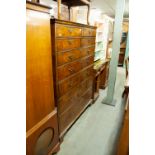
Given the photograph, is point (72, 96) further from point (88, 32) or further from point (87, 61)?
point (88, 32)

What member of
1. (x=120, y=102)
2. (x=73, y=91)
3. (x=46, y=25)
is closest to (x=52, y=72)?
(x=46, y=25)

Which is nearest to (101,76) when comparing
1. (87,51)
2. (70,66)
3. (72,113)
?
(87,51)

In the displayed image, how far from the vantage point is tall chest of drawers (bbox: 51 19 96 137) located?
1.60 meters

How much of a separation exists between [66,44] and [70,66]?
0.32m

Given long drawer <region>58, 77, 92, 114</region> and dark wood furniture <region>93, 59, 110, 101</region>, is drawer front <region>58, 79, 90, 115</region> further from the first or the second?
dark wood furniture <region>93, 59, 110, 101</region>

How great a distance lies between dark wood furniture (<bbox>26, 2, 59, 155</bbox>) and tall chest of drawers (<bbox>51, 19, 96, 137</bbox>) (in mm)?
150

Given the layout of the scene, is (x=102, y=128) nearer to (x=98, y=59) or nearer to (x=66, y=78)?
(x=66, y=78)

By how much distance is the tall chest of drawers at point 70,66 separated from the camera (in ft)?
5.24

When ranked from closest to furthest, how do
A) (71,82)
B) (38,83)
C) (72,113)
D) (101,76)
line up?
1. (38,83)
2. (71,82)
3. (72,113)
4. (101,76)

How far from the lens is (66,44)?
173 cm

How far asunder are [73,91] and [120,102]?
1.59 meters

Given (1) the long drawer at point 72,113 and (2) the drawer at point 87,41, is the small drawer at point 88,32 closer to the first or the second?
(2) the drawer at point 87,41
